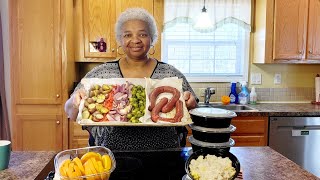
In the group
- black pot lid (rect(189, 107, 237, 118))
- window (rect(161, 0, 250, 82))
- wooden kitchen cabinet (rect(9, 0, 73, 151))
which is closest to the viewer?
black pot lid (rect(189, 107, 237, 118))

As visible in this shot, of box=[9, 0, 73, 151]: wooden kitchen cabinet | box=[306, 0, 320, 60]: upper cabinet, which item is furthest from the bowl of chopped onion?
box=[306, 0, 320, 60]: upper cabinet

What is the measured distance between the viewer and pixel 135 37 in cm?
166

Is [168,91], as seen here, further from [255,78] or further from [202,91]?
[255,78]

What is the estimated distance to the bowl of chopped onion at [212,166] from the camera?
→ 1041 mm

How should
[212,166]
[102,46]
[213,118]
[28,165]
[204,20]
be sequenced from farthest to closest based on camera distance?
[102,46] → [204,20] → [28,165] → [213,118] → [212,166]

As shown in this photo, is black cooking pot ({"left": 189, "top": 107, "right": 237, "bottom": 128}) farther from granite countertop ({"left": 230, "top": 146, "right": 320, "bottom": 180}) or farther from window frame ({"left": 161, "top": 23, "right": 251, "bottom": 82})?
window frame ({"left": 161, "top": 23, "right": 251, "bottom": 82})

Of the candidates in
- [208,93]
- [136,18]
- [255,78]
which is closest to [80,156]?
[136,18]

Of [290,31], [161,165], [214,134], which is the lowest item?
[161,165]

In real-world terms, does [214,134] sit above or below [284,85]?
below

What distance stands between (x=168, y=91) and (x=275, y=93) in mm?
2389

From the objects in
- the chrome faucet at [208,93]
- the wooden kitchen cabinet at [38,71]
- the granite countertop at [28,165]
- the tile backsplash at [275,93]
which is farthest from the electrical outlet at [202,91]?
the granite countertop at [28,165]

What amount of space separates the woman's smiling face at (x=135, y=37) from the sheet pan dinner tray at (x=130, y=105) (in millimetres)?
298

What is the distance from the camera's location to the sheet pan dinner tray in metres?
1.32

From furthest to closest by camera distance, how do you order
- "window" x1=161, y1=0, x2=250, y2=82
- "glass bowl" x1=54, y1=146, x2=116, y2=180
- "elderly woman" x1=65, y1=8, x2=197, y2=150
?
"window" x1=161, y1=0, x2=250, y2=82 < "elderly woman" x1=65, y1=8, x2=197, y2=150 < "glass bowl" x1=54, y1=146, x2=116, y2=180
